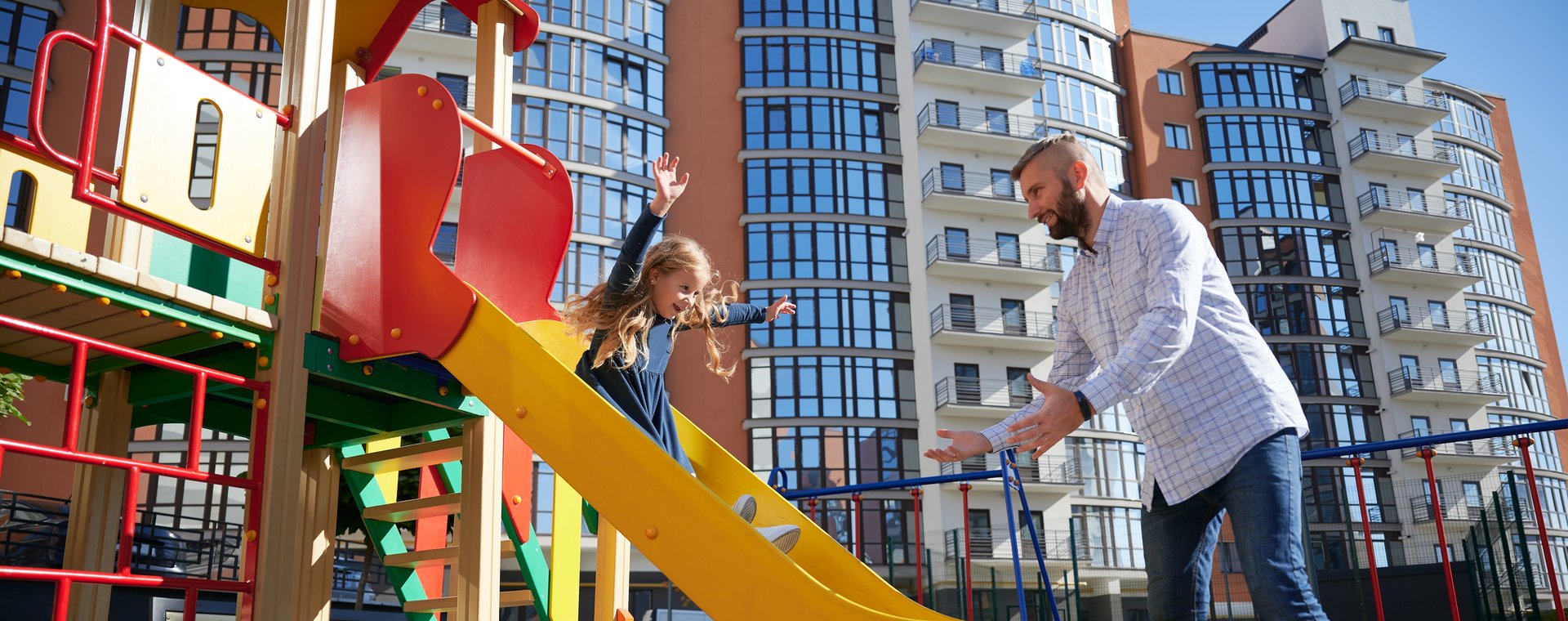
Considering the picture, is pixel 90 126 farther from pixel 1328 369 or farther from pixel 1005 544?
pixel 1328 369

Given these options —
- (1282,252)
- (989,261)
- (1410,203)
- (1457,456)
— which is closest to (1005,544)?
Result: (989,261)

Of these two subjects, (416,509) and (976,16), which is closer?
(416,509)

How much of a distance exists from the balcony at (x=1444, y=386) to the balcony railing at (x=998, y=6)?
19.0 metres

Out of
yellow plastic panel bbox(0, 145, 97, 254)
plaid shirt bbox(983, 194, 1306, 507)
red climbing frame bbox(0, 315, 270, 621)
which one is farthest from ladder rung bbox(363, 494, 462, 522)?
plaid shirt bbox(983, 194, 1306, 507)

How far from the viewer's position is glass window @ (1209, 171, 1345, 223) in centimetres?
4053

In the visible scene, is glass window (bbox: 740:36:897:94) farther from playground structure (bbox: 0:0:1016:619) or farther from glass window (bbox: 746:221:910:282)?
playground structure (bbox: 0:0:1016:619)

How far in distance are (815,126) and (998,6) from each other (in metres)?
8.82

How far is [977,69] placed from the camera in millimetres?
37062

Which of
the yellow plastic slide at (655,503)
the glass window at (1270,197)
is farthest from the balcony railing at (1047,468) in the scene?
the yellow plastic slide at (655,503)

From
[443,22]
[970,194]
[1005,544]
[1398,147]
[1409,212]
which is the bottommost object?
[1005,544]

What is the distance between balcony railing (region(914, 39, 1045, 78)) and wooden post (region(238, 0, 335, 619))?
→ 34488mm

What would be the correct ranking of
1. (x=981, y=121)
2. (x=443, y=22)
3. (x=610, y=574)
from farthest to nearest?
(x=981, y=121)
(x=443, y=22)
(x=610, y=574)

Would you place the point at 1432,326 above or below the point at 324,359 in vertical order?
above

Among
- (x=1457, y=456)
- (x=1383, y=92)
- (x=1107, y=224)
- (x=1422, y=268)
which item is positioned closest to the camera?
(x=1107, y=224)
